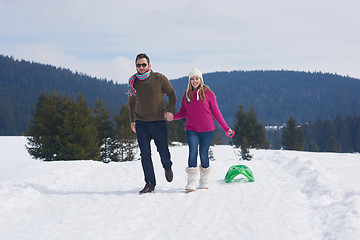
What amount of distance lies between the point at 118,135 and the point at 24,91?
16302 cm

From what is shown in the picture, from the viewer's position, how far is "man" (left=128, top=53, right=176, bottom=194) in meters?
5.54

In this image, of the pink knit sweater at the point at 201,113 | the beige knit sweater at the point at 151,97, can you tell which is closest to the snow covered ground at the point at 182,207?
the pink knit sweater at the point at 201,113

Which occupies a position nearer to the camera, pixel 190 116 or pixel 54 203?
pixel 54 203

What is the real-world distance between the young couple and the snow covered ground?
24.6 inches

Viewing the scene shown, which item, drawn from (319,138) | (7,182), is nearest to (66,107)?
(7,182)

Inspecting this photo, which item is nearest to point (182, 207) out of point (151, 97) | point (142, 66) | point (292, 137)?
point (151, 97)

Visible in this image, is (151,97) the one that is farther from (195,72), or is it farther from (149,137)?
(195,72)

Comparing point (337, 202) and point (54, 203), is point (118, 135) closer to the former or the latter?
point (54, 203)

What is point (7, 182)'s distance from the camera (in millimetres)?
6176

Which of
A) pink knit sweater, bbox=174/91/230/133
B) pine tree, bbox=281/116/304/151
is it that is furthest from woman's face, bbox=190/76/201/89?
pine tree, bbox=281/116/304/151

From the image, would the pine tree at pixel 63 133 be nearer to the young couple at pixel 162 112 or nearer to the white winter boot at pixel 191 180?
the young couple at pixel 162 112

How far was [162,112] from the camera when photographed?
565 centimetres

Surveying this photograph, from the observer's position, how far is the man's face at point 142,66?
548cm

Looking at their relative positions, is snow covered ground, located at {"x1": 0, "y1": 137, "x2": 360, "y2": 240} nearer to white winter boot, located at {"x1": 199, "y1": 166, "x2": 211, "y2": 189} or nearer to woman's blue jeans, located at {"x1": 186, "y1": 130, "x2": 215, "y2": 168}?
white winter boot, located at {"x1": 199, "y1": 166, "x2": 211, "y2": 189}
